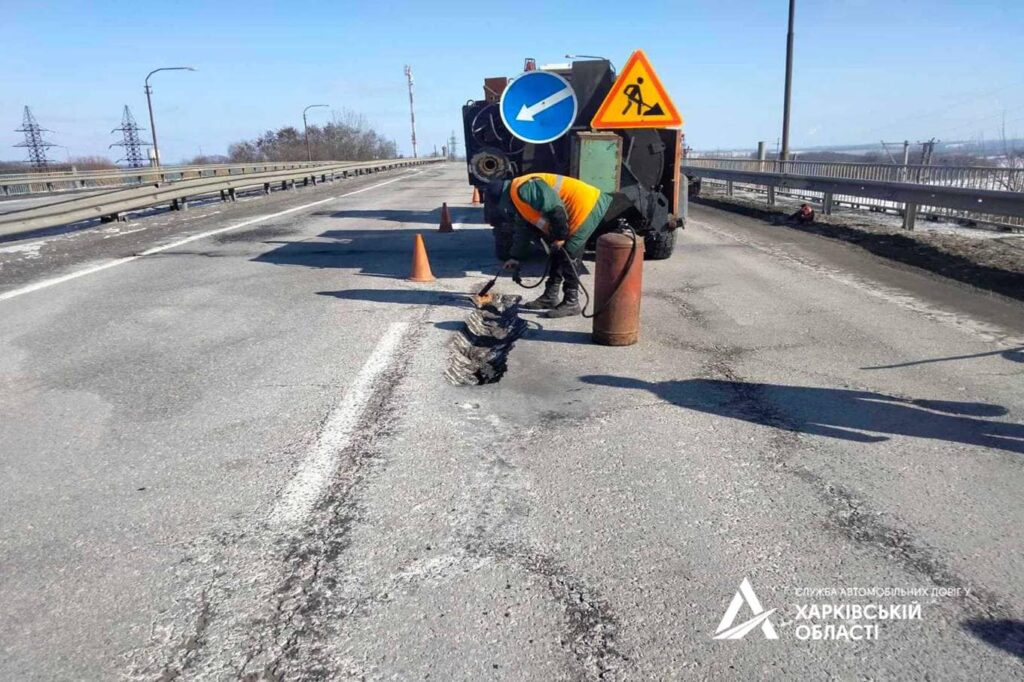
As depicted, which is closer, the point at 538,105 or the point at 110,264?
the point at 538,105

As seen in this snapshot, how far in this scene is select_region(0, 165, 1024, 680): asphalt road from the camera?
2402 mm

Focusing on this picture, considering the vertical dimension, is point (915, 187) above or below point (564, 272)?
above

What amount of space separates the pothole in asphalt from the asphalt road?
0.15 meters

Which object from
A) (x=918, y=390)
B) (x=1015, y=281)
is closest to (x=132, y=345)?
(x=918, y=390)

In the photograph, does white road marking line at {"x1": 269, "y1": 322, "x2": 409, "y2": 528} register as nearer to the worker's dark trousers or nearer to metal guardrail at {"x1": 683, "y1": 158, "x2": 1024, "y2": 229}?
the worker's dark trousers

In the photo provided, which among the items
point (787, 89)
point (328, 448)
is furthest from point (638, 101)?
point (787, 89)

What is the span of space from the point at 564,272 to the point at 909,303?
3659mm

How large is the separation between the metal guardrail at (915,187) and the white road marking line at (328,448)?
8355 millimetres

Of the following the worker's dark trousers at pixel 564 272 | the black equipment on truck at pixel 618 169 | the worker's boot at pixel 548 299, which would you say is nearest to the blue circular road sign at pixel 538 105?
the black equipment on truck at pixel 618 169

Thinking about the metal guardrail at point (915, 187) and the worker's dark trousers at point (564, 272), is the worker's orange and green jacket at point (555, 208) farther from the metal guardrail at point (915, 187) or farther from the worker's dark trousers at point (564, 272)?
the metal guardrail at point (915, 187)

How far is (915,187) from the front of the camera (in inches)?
444

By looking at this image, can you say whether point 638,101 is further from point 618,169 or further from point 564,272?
point 564,272

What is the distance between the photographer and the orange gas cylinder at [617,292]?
5.74 metres

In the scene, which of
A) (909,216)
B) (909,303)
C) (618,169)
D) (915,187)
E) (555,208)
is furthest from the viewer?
(909,216)
